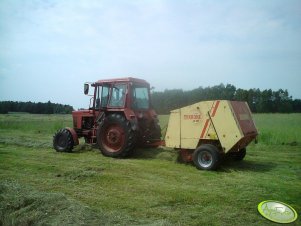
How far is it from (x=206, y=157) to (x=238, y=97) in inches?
1796

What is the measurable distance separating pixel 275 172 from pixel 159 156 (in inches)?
127

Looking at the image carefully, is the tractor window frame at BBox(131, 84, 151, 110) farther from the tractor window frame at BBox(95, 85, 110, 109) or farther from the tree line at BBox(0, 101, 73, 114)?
the tree line at BBox(0, 101, 73, 114)

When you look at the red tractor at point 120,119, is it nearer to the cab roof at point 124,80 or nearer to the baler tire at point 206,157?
the cab roof at point 124,80

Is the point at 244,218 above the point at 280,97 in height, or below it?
below

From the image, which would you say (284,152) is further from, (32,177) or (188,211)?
(32,177)

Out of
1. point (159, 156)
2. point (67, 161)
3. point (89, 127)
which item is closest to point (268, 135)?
point (159, 156)

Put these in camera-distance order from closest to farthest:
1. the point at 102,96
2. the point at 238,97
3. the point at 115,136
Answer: the point at 115,136 → the point at 102,96 → the point at 238,97

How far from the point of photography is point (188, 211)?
4977mm

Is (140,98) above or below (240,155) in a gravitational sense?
above

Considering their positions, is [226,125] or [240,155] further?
[240,155]

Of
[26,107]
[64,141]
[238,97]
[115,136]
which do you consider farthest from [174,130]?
[26,107]

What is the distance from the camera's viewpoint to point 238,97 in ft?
170

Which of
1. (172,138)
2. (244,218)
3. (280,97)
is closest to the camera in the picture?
(244,218)

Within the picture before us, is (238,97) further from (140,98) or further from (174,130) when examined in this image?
(174,130)
